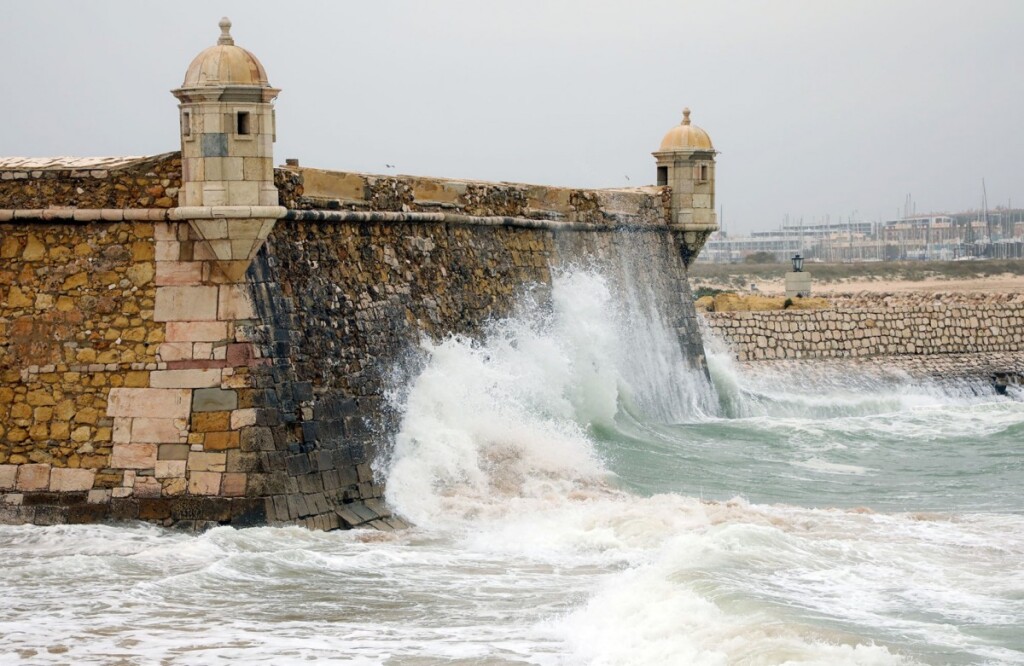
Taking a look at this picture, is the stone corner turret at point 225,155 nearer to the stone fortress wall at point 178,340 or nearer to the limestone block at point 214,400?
the stone fortress wall at point 178,340

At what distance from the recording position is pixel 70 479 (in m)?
12.8

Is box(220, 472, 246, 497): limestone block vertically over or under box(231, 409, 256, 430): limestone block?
under

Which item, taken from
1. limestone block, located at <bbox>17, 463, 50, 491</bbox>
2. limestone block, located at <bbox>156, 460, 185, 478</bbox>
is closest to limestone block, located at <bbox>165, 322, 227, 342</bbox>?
limestone block, located at <bbox>156, 460, 185, 478</bbox>

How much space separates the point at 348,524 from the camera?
13078 millimetres

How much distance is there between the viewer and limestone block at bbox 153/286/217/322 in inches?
498

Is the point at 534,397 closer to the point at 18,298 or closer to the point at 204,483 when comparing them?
the point at 204,483

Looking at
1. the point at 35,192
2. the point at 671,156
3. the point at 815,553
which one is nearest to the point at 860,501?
the point at 815,553

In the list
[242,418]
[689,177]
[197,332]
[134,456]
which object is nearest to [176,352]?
[197,332]

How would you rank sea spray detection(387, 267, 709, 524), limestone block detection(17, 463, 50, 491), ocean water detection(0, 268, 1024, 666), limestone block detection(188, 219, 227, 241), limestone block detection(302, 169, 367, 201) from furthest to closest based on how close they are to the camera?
sea spray detection(387, 267, 709, 524) → limestone block detection(302, 169, 367, 201) → limestone block detection(17, 463, 50, 491) → limestone block detection(188, 219, 227, 241) → ocean water detection(0, 268, 1024, 666)

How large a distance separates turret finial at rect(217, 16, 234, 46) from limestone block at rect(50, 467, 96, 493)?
10.1 ft

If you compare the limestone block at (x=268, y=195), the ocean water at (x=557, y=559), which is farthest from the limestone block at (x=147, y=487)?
the limestone block at (x=268, y=195)

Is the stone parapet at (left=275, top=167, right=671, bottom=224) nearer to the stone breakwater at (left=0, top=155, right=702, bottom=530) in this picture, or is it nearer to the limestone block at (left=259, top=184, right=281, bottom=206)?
the stone breakwater at (left=0, top=155, right=702, bottom=530)

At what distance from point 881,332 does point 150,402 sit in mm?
18596

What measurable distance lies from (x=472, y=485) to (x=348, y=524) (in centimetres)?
168
